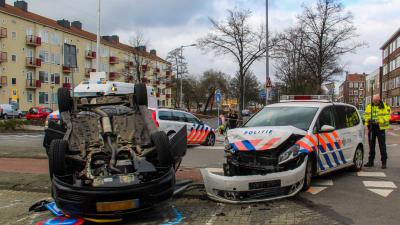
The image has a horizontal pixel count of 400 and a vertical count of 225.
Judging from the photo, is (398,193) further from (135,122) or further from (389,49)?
(389,49)

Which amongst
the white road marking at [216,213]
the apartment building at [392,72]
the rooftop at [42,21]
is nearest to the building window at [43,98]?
the rooftop at [42,21]

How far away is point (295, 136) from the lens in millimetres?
7402

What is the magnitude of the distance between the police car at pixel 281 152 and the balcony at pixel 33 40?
5644cm

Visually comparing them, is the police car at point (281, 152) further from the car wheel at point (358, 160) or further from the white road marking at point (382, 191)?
the white road marking at point (382, 191)

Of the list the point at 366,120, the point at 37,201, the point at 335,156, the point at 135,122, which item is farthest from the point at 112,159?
the point at 366,120

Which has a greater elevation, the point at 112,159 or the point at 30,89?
the point at 30,89

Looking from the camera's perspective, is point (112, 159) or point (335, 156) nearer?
point (112, 159)

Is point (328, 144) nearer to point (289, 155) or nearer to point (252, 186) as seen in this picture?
point (289, 155)

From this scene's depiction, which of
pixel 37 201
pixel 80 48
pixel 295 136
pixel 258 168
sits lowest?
pixel 37 201

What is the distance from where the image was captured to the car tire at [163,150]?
20.3 ft

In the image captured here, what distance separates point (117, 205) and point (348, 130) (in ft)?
19.2

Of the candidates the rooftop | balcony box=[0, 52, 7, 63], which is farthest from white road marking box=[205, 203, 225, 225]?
the rooftop

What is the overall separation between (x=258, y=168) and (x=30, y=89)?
58563mm

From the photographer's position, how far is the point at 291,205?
6.76 m
